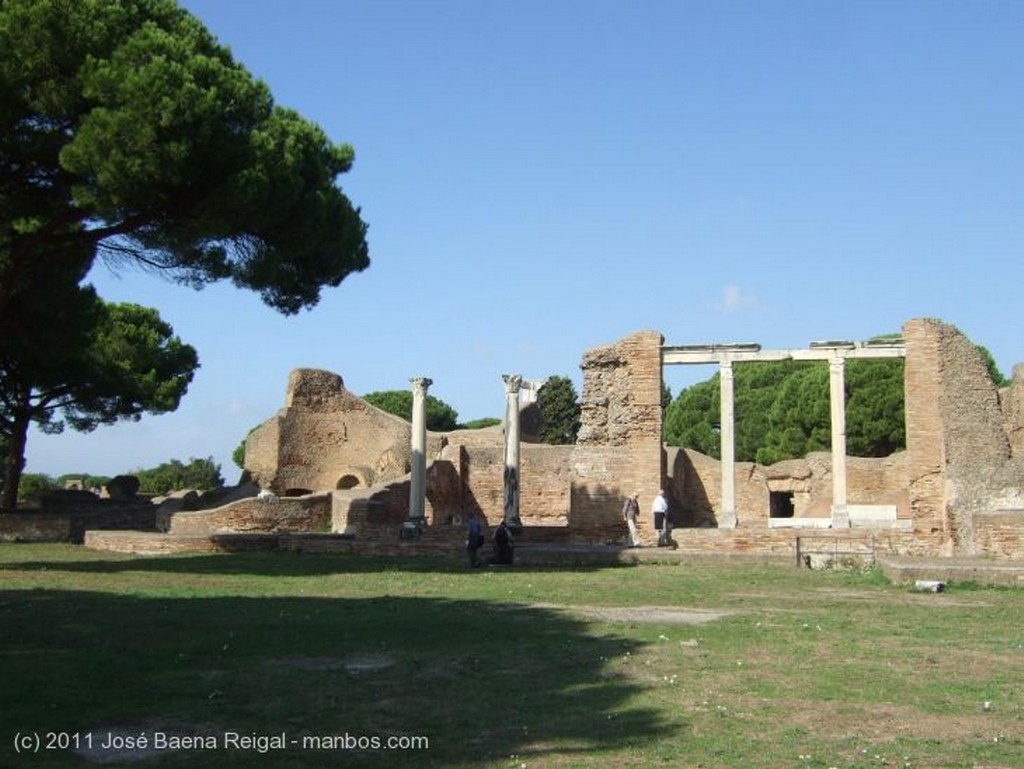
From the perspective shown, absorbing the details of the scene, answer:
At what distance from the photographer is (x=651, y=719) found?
5.36 meters

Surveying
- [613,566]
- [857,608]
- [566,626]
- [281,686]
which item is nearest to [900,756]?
[281,686]

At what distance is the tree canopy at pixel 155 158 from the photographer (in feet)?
43.1

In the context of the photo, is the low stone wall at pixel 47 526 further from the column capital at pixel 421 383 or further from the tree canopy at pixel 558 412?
the tree canopy at pixel 558 412

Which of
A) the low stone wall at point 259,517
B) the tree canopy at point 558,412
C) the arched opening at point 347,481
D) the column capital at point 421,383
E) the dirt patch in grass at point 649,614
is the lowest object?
the dirt patch in grass at point 649,614

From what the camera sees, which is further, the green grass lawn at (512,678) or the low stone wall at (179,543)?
the low stone wall at (179,543)

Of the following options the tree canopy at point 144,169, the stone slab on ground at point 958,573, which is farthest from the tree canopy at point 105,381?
the stone slab on ground at point 958,573

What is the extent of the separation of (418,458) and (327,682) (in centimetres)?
1720

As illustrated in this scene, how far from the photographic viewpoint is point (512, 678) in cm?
648

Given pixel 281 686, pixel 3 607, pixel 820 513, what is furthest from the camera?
pixel 820 513

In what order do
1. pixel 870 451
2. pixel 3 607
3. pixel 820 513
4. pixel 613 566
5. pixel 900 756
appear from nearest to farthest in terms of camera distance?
pixel 900 756, pixel 3 607, pixel 613 566, pixel 820 513, pixel 870 451

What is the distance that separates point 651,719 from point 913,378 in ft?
55.3

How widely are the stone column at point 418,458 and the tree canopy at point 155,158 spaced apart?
700 cm

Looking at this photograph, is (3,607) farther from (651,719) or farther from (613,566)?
(613,566)

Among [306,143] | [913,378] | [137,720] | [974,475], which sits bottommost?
[137,720]
